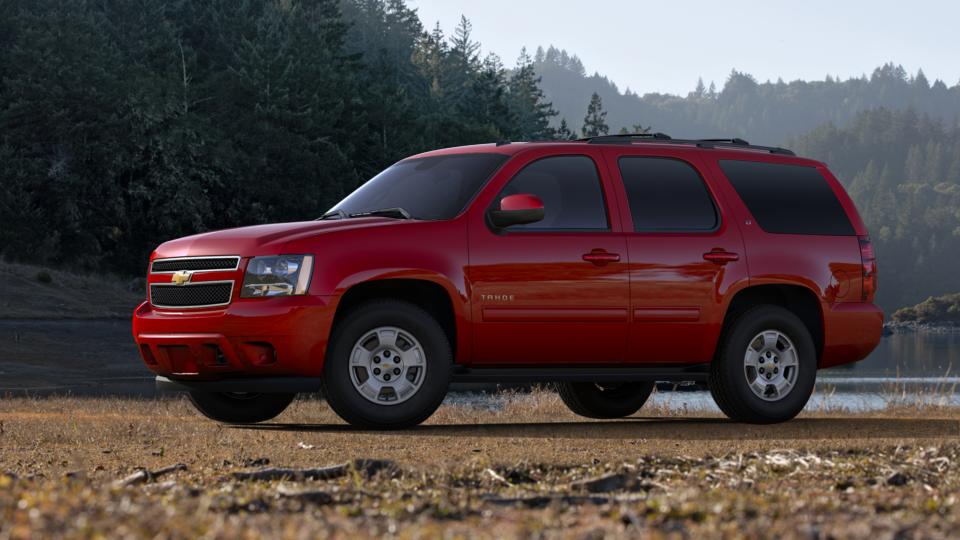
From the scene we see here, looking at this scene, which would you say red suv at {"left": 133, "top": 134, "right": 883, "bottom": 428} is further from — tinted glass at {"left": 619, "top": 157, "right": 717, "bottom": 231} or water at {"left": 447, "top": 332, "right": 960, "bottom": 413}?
water at {"left": 447, "top": 332, "right": 960, "bottom": 413}

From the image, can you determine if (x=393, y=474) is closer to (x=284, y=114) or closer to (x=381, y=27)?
(x=284, y=114)

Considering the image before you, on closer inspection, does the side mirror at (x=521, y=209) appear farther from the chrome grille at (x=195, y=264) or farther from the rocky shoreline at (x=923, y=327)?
the rocky shoreline at (x=923, y=327)

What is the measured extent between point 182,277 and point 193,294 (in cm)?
17

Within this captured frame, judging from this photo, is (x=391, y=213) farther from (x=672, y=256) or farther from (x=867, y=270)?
(x=867, y=270)

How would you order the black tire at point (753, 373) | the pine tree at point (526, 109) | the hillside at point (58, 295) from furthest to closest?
1. the pine tree at point (526, 109)
2. the hillside at point (58, 295)
3. the black tire at point (753, 373)

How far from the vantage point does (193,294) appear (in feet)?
33.2

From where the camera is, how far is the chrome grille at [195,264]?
9875 mm

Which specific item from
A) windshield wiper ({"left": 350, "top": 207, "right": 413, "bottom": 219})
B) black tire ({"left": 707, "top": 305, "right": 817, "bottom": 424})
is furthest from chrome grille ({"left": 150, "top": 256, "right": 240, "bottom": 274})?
black tire ({"left": 707, "top": 305, "right": 817, "bottom": 424})

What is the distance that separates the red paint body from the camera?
32.0 feet

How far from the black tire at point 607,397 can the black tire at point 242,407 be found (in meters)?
2.80

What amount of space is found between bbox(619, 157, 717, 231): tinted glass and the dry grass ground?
61.7 inches

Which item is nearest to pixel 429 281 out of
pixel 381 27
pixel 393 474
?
pixel 393 474

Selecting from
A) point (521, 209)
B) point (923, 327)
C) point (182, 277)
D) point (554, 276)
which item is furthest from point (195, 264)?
point (923, 327)

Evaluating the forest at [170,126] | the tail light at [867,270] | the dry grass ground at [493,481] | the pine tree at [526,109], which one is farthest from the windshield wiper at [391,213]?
the pine tree at [526,109]
